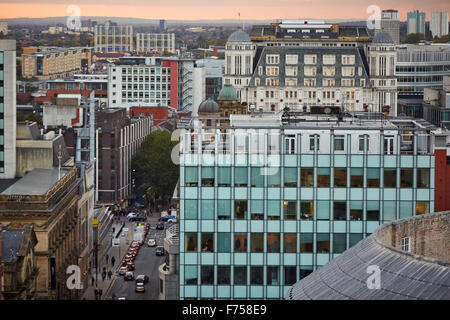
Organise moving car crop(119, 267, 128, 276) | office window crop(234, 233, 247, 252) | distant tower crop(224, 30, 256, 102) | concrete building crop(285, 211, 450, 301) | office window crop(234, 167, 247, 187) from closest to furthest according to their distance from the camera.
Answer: concrete building crop(285, 211, 450, 301), office window crop(234, 233, 247, 252), office window crop(234, 167, 247, 187), moving car crop(119, 267, 128, 276), distant tower crop(224, 30, 256, 102)

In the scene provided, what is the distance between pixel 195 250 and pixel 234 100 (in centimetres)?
6358

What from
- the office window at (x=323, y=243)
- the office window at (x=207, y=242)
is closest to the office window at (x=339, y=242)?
the office window at (x=323, y=243)

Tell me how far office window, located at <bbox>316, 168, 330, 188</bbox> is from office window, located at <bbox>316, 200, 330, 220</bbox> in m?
0.56

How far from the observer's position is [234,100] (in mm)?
103500

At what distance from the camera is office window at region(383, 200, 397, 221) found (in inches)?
1631

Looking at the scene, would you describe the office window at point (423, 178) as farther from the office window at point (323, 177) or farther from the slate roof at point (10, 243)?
the slate roof at point (10, 243)

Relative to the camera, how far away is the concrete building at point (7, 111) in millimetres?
68312

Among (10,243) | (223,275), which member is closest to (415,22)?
(10,243)

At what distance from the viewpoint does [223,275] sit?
40281 millimetres

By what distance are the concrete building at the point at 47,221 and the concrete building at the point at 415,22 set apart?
106871mm

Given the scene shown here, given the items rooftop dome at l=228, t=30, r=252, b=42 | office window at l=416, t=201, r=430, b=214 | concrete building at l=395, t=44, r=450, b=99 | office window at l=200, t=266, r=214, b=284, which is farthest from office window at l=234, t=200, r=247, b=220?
concrete building at l=395, t=44, r=450, b=99

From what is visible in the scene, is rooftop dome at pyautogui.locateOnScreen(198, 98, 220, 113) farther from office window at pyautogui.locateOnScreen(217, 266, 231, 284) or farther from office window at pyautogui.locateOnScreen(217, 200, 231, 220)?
office window at pyautogui.locateOnScreen(217, 266, 231, 284)
